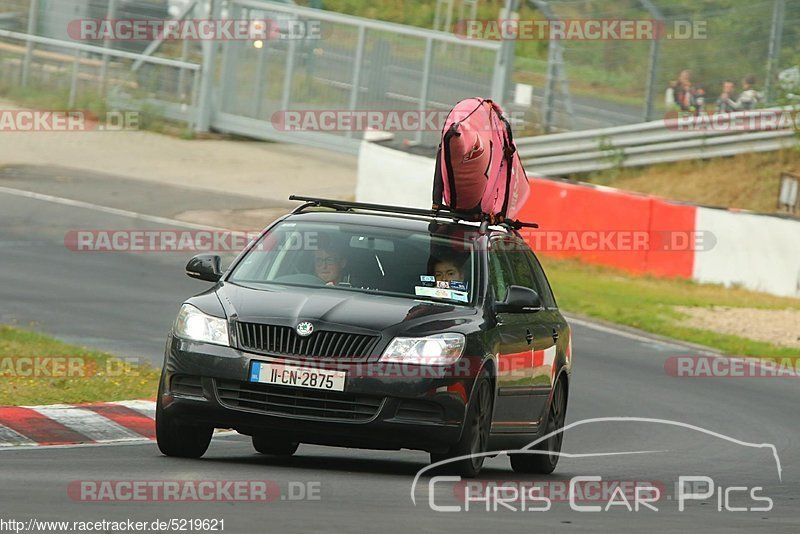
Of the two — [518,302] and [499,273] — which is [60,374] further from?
[518,302]

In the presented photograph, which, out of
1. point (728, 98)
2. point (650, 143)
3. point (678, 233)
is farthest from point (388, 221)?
point (650, 143)

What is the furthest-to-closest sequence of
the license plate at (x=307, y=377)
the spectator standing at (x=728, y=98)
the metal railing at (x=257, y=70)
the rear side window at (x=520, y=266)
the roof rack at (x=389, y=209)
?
the metal railing at (x=257, y=70)
the spectator standing at (x=728, y=98)
the rear side window at (x=520, y=266)
the roof rack at (x=389, y=209)
the license plate at (x=307, y=377)

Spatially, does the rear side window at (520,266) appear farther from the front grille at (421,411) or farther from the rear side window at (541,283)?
the front grille at (421,411)

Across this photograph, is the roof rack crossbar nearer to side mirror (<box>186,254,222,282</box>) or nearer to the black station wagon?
the black station wagon

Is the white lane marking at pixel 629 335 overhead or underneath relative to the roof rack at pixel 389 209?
underneath

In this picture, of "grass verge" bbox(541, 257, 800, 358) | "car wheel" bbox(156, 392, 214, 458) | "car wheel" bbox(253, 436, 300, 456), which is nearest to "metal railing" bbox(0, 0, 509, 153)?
"grass verge" bbox(541, 257, 800, 358)

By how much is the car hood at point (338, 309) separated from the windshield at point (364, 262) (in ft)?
0.61

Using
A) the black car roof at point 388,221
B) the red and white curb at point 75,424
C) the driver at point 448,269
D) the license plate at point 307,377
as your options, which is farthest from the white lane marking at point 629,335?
the license plate at point 307,377

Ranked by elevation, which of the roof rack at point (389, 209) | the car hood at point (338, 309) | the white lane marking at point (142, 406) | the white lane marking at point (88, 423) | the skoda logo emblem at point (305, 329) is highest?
the roof rack at point (389, 209)

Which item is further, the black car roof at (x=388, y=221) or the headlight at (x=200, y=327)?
the black car roof at (x=388, y=221)

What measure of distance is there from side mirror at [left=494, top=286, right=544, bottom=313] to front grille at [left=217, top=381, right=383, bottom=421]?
127cm

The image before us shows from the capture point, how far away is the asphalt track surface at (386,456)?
779cm

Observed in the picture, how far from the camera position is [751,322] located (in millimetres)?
21875

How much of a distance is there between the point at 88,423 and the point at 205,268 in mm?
1519
